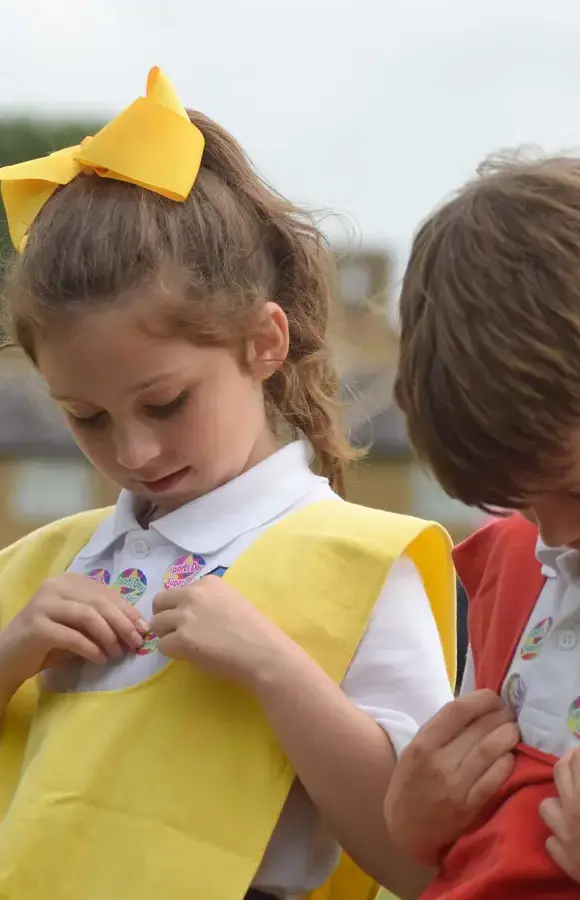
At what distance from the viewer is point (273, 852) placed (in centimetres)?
108

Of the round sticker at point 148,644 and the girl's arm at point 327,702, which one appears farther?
the round sticker at point 148,644

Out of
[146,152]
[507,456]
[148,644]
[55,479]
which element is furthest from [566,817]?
[55,479]

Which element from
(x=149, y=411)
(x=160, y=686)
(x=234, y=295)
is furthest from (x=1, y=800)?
(x=234, y=295)

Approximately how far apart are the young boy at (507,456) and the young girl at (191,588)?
0.57 ft

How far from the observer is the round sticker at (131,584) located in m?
1.18

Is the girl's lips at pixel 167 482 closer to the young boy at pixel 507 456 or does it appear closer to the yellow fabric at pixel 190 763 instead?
the yellow fabric at pixel 190 763

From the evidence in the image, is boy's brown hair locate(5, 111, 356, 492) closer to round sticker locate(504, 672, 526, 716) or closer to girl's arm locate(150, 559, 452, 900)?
girl's arm locate(150, 559, 452, 900)

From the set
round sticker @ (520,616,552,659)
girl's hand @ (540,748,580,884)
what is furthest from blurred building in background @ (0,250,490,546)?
girl's hand @ (540,748,580,884)

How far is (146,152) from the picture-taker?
1.20 metres

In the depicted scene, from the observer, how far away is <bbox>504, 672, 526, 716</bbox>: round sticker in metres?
0.88

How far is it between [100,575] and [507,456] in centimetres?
58

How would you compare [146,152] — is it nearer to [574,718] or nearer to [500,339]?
[500,339]

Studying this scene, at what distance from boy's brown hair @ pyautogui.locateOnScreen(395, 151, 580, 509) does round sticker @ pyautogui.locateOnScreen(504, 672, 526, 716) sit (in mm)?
144

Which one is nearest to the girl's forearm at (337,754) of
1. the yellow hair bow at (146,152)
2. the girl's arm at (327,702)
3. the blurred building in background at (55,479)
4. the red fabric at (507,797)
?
the girl's arm at (327,702)
